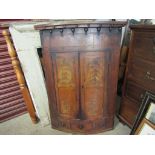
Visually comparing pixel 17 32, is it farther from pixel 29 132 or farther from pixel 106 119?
pixel 106 119

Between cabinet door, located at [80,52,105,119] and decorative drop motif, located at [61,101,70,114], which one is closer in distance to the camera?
cabinet door, located at [80,52,105,119]

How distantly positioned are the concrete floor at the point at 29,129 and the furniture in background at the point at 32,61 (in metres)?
0.11

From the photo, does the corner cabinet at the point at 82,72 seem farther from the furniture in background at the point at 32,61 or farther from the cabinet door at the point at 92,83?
the furniture in background at the point at 32,61

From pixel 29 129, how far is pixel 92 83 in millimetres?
1069

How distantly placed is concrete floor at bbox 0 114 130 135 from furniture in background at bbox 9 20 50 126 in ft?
0.35

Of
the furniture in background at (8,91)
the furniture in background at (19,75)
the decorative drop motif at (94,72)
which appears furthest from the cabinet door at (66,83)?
the furniture in background at (8,91)

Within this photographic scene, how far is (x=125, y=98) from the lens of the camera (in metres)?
1.89

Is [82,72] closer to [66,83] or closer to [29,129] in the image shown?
[66,83]

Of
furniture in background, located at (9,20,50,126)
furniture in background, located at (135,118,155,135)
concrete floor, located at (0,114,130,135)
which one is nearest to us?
furniture in background, located at (135,118,155,135)

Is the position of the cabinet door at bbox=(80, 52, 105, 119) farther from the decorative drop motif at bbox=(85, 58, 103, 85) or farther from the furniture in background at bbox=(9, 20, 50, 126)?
the furniture in background at bbox=(9, 20, 50, 126)

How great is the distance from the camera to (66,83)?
5.32ft

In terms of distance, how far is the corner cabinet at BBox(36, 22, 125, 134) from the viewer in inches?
56.0

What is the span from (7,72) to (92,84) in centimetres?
120

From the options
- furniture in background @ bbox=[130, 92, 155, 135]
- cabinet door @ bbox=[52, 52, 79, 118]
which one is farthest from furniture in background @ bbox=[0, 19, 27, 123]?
furniture in background @ bbox=[130, 92, 155, 135]
